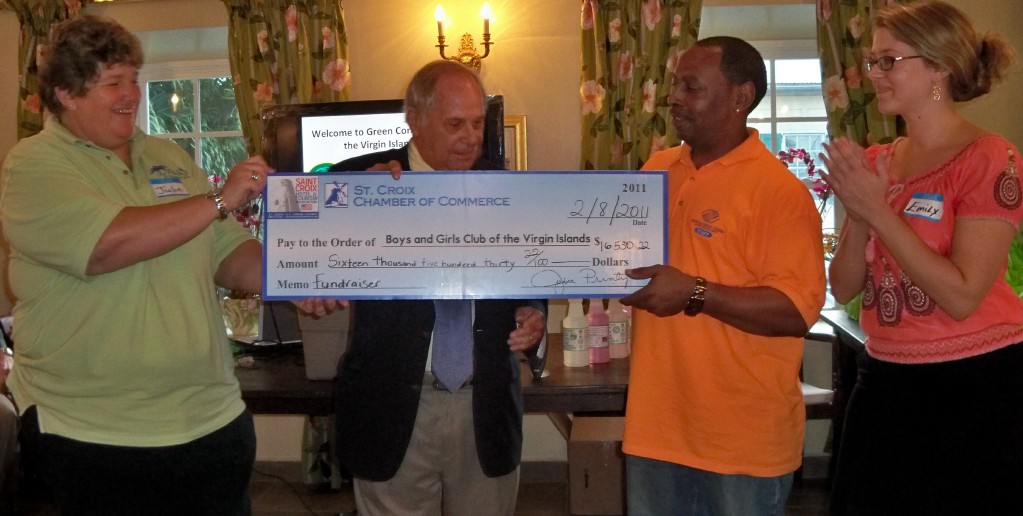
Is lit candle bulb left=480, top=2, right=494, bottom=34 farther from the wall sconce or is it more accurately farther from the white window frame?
the white window frame

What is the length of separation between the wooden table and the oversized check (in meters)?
1.07

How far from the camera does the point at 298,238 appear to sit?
189 cm

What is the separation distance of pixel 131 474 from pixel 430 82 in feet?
3.28

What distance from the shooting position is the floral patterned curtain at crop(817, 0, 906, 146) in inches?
165

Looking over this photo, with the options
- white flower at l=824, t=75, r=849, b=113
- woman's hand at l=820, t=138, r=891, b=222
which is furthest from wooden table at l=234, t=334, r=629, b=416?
white flower at l=824, t=75, r=849, b=113

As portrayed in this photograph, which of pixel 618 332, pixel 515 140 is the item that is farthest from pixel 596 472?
pixel 515 140

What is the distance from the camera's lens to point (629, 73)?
14.1 ft

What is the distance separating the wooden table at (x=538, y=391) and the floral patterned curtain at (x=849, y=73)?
74.0 inches

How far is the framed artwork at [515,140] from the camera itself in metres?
4.47

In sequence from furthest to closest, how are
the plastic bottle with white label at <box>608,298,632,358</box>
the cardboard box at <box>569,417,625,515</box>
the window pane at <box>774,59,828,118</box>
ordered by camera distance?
the window pane at <box>774,59,828,118</box> < the cardboard box at <box>569,417,625,515</box> < the plastic bottle with white label at <box>608,298,632,358</box>

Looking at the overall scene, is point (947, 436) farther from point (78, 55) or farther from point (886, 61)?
point (78, 55)

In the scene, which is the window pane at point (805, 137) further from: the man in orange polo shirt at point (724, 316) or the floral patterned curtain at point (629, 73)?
the man in orange polo shirt at point (724, 316)

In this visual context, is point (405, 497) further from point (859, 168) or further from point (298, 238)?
point (859, 168)
